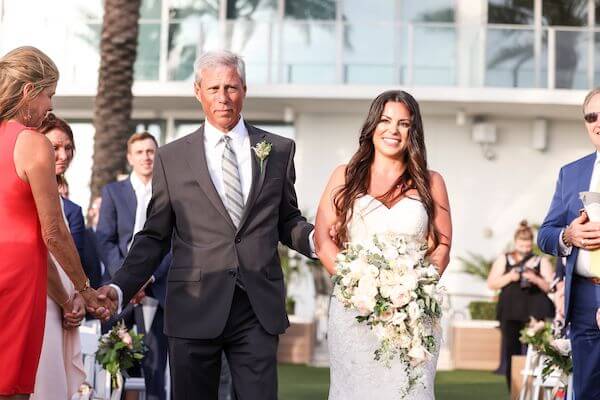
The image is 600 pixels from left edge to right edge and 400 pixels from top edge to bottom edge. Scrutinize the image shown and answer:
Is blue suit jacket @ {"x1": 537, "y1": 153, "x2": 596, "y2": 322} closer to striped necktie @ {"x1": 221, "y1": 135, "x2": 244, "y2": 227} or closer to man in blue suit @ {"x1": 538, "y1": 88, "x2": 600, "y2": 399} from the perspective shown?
man in blue suit @ {"x1": 538, "y1": 88, "x2": 600, "y2": 399}

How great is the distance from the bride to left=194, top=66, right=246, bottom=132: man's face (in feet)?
2.45

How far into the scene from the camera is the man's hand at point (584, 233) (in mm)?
8047

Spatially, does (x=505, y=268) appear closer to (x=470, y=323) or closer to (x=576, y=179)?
(x=470, y=323)

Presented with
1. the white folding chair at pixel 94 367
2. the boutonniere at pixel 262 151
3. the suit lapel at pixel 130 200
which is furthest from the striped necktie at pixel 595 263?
the suit lapel at pixel 130 200

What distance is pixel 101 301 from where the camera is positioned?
7.21 meters

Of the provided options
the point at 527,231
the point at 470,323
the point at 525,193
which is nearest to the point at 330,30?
the point at 525,193

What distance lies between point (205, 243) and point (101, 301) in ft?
2.19

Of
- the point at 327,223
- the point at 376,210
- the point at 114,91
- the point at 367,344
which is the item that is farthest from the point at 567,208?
the point at 114,91

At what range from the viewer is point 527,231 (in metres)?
17.6

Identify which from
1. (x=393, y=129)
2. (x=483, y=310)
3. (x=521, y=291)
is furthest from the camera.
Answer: (x=483, y=310)

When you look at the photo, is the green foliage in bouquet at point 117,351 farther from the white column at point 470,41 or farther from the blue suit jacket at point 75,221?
the white column at point 470,41

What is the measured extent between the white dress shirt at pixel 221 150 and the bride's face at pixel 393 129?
779 mm

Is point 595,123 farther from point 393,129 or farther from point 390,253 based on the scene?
point 390,253

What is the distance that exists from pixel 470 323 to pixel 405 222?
15336 millimetres
